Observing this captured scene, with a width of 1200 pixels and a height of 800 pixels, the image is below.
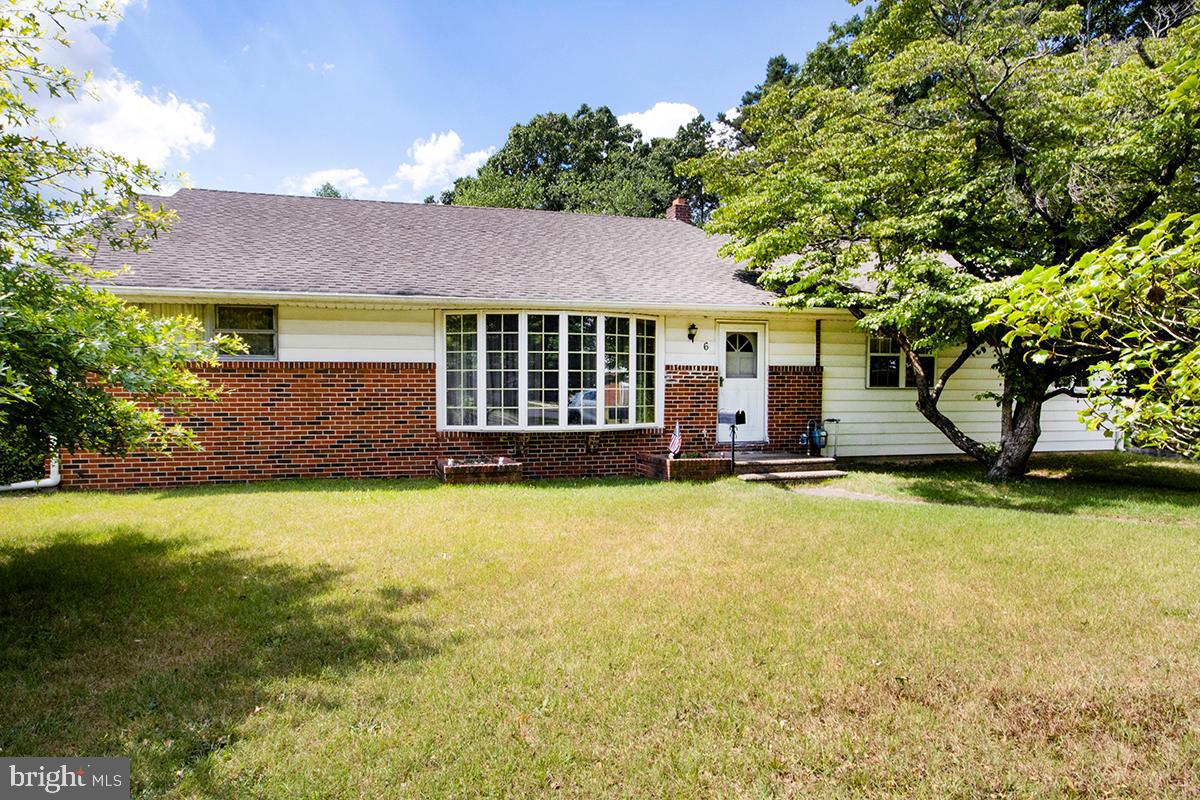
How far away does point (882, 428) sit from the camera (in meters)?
11.9

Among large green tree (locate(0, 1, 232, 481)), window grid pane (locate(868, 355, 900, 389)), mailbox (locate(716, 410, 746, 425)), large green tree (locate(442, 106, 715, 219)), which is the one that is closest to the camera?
large green tree (locate(0, 1, 232, 481))

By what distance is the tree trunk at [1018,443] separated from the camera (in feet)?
32.1

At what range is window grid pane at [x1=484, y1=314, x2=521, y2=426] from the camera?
970cm

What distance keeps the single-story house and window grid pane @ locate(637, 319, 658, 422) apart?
3 cm

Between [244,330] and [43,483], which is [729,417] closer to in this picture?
[244,330]

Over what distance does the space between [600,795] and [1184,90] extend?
340 centimetres

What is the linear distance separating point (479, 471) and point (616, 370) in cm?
272

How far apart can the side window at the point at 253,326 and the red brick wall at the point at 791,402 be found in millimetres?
8161

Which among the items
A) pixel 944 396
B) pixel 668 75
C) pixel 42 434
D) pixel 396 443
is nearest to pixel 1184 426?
pixel 42 434

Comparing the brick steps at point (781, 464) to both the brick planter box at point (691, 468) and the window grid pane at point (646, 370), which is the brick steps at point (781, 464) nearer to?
the brick planter box at point (691, 468)

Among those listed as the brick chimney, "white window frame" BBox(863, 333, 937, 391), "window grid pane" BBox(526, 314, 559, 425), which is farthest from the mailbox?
the brick chimney

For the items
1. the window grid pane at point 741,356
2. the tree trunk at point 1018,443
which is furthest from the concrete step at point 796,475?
the tree trunk at point 1018,443

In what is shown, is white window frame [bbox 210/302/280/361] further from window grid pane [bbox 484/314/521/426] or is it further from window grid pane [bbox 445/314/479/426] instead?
window grid pane [bbox 484/314/521/426]

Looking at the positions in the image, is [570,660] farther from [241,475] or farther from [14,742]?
[241,475]
